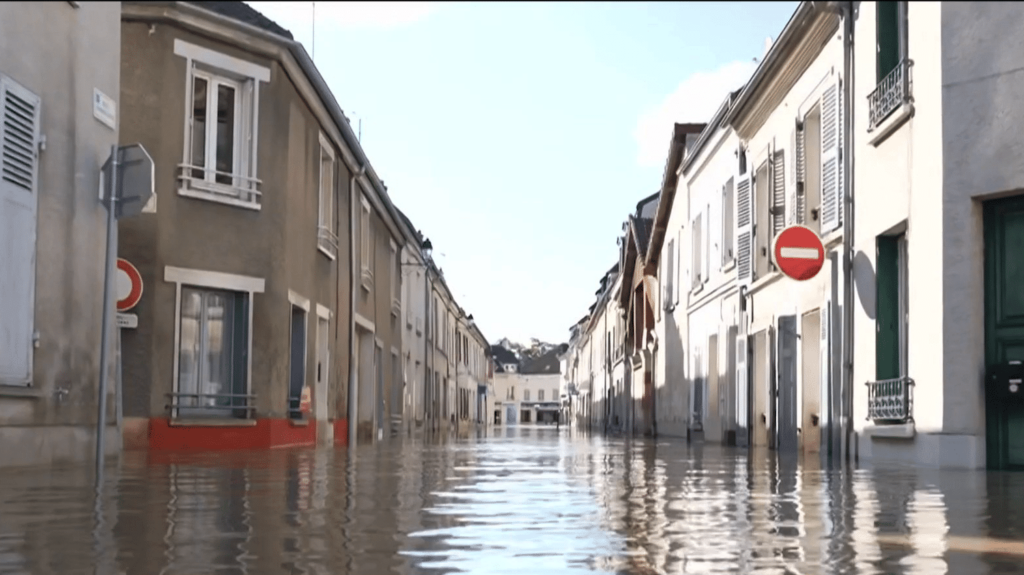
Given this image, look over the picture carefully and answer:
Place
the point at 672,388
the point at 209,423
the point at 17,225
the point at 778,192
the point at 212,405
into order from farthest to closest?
the point at 672,388
the point at 778,192
the point at 212,405
the point at 209,423
the point at 17,225

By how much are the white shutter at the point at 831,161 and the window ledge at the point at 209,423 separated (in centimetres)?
828

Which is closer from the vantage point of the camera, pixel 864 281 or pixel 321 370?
pixel 864 281

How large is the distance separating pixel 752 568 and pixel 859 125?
11.5 metres

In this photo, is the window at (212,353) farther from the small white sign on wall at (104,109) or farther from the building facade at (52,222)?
the small white sign on wall at (104,109)

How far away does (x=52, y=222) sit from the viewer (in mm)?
12328

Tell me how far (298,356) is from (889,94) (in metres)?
12.0

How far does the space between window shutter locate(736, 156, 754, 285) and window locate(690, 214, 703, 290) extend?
20.5ft

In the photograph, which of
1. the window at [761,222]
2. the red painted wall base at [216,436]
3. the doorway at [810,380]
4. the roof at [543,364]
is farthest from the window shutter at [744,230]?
the roof at [543,364]

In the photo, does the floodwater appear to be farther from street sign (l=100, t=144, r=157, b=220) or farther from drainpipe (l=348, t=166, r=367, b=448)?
drainpipe (l=348, t=166, r=367, b=448)

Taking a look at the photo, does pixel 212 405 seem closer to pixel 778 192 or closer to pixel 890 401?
pixel 778 192

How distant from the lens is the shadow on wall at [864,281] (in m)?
14.7

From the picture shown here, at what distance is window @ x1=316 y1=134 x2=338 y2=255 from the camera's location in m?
23.8

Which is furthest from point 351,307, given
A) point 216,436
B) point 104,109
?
point 104,109

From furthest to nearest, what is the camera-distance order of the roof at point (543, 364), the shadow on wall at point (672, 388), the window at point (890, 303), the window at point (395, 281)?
the roof at point (543, 364) → the window at point (395, 281) → the shadow on wall at point (672, 388) → the window at point (890, 303)
